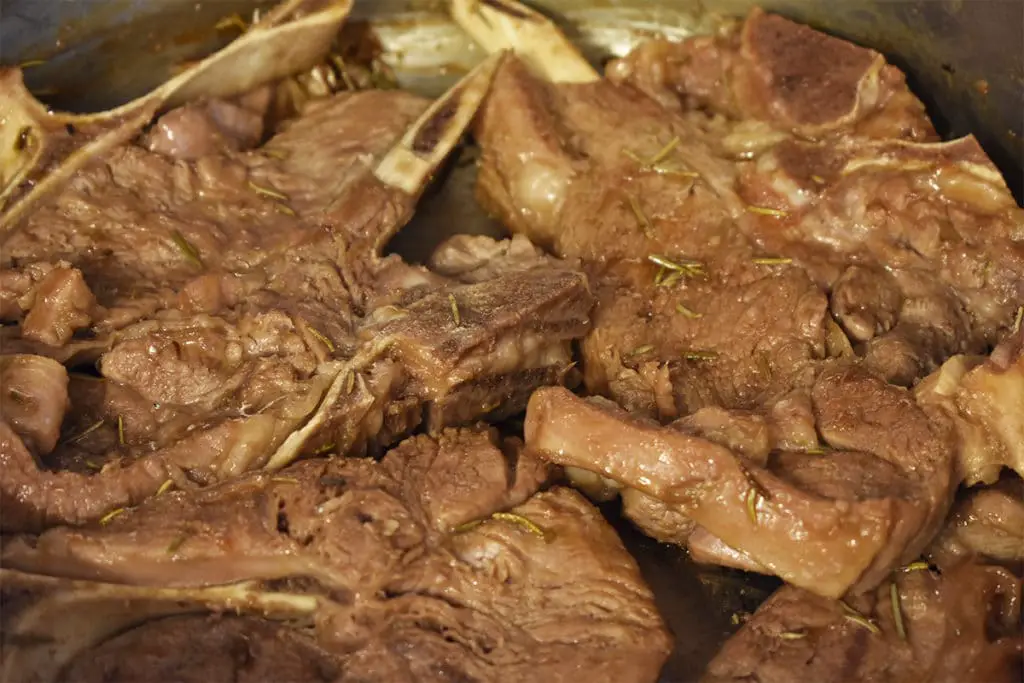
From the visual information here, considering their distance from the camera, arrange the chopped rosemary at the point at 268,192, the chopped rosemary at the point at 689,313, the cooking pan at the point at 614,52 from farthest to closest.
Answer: the chopped rosemary at the point at 268,192 < the chopped rosemary at the point at 689,313 < the cooking pan at the point at 614,52

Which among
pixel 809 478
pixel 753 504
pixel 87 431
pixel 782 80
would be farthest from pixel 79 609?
pixel 782 80

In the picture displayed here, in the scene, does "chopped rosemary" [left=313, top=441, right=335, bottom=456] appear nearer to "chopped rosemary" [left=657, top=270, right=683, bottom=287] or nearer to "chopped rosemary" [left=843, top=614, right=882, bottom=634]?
"chopped rosemary" [left=657, top=270, right=683, bottom=287]

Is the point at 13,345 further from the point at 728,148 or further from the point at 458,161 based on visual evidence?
the point at 728,148

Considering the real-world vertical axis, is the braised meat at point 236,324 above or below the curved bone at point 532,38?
below

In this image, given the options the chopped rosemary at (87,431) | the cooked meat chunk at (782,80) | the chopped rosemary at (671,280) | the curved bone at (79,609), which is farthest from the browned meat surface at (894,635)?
the chopped rosemary at (87,431)

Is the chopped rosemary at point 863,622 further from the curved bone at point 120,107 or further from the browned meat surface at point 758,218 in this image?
the curved bone at point 120,107

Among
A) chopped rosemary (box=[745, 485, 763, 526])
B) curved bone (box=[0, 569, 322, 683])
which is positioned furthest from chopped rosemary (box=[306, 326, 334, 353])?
chopped rosemary (box=[745, 485, 763, 526])

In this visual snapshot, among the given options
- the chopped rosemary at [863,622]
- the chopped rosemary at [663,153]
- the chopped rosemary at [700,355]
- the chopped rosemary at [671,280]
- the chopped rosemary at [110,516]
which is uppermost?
the chopped rosemary at [663,153]
